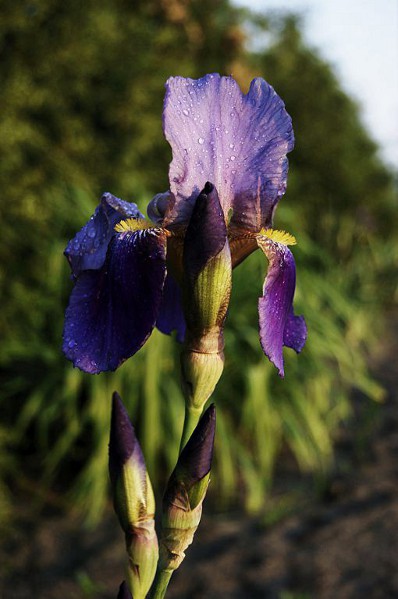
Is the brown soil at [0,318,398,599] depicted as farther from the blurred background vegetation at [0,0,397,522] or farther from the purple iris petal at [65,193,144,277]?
Result: the purple iris petal at [65,193,144,277]

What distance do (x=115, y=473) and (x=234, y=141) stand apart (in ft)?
1.50

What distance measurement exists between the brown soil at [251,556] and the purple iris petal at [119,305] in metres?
1.69

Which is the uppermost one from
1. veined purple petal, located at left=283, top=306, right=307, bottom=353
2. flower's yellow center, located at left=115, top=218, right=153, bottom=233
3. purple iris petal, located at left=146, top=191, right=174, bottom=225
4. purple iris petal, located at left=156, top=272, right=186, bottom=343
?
purple iris petal, located at left=146, top=191, right=174, bottom=225

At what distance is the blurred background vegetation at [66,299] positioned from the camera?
9.25 feet

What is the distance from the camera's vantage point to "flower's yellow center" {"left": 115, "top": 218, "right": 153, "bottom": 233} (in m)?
0.85

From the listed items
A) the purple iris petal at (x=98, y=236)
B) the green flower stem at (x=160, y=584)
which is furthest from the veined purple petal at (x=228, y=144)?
the green flower stem at (x=160, y=584)

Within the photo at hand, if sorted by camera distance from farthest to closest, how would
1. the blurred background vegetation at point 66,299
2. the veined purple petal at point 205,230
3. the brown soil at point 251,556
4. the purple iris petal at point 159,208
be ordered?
the blurred background vegetation at point 66,299 < the brown soil at point 251,556 < the purple iris petal at point 159,208 < the veined purple petal at point 205,230

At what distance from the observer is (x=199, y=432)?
0.80 meters

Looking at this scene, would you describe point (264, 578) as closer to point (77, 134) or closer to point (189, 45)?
Answer: point (77, 134)

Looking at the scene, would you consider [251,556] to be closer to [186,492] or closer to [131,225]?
[186,492]

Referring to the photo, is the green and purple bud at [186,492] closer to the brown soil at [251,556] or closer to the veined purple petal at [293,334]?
the veined purple petal at [293,334]

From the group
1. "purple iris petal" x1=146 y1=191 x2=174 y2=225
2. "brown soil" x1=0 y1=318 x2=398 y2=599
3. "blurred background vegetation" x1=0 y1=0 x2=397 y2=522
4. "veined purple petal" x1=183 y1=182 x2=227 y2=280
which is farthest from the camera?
"blurred background vegetation" x1=0 y1=0 x2=397 y2=522

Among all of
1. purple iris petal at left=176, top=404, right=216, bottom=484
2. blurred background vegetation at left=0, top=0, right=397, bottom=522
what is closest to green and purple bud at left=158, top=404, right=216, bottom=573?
purple iris petal at left=176, top=404, right=216, bottom=484

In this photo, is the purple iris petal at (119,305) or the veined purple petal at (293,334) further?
the veined purple petal at (293,334)
